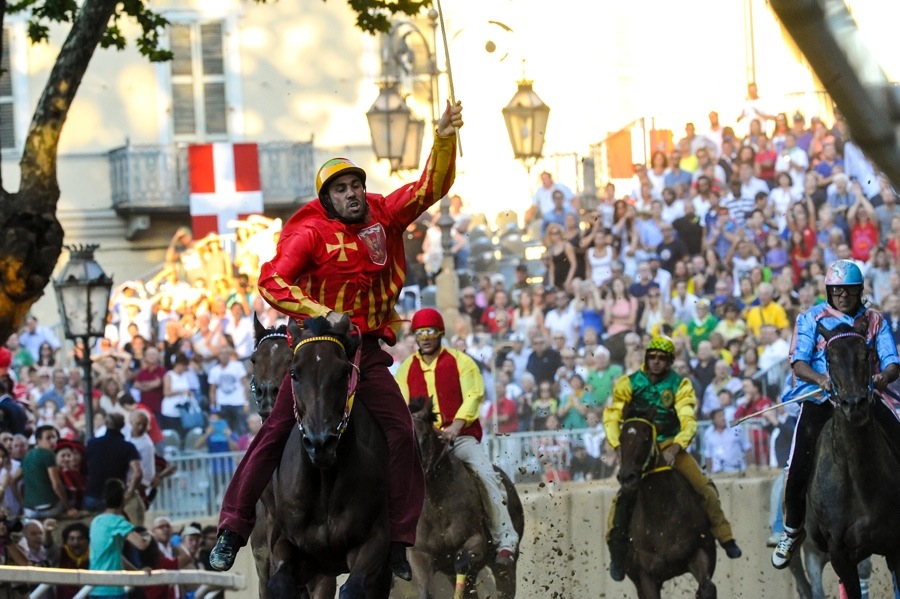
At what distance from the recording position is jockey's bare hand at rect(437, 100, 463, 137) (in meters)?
7.36

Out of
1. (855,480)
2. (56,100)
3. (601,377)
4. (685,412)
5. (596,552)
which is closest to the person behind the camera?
(855,480)

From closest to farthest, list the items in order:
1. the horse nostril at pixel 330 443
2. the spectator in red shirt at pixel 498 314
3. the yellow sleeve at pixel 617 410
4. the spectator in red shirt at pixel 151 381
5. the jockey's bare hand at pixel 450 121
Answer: the horse nostril at pixel 330 443 < the jockey's bare hand at pixel 450 121 < the yellow sleeve at pixel 617 410 < the spectator in red shirt at pixel 151 381 < the spectator in red shirt at pixel 498 314

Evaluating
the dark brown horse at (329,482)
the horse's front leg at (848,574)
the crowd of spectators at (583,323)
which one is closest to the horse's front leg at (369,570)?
the dark brown horse at (329,482)

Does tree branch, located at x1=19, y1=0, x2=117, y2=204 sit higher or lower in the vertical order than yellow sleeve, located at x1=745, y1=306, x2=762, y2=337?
higher

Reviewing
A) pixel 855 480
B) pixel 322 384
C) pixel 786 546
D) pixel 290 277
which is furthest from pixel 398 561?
pixel 786 546

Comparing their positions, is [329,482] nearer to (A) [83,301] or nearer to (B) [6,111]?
(A) [83,301]

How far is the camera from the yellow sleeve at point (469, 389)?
12391 mm

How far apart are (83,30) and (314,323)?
583cm

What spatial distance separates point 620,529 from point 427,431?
230 centimetres

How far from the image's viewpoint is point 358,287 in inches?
306

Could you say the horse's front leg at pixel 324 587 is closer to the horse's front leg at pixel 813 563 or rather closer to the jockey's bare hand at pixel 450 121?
the jockey's bare hand at pixel 450 121

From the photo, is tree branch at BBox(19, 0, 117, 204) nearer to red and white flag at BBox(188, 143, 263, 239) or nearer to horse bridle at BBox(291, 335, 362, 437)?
horse bridle at BBox(291, 335, 362, 437)

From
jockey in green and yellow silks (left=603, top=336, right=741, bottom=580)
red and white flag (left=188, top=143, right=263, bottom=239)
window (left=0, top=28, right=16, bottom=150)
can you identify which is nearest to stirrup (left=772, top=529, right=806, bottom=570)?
jockey in green and yellow silks (left=603, top=336, right=741, bottom=580)

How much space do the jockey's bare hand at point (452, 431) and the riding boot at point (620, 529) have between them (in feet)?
5.07
